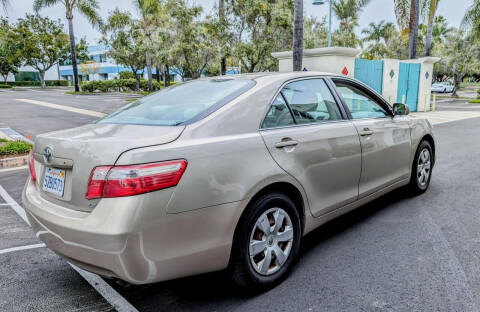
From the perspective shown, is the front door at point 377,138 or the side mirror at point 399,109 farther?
the side mirror at point 399,109

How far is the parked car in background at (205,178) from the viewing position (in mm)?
2232

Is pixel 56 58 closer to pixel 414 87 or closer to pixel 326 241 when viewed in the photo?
pixel 414 87

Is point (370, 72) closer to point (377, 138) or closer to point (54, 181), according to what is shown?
point (377, 138)

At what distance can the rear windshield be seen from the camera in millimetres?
2807

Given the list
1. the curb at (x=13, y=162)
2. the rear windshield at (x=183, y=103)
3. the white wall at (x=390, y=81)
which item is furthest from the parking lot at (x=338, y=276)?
the white wall at (x=390, y=81)

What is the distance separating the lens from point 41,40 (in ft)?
161

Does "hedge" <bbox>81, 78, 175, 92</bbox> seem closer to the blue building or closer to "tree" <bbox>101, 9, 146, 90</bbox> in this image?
"tree" <bbox>101, 9, 146, 90</bbox>

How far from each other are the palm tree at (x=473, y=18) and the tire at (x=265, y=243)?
72.7 feet

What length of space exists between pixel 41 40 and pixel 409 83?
151 ft

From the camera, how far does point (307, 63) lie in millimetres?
15125

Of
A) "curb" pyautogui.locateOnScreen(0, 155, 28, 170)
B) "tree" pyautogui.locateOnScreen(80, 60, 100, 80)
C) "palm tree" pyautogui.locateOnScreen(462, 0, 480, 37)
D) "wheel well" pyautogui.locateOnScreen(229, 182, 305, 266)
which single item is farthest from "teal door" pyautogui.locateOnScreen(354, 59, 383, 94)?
"tree" pyautogui.locateOnScreen(80, 60, 100, 80)

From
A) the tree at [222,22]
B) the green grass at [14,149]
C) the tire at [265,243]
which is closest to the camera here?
the tire at [265,243]

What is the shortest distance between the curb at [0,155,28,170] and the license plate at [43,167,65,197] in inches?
212

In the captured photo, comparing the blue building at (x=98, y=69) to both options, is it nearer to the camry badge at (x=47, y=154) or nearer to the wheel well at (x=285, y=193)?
the camry badge at (x=47, y=154)
